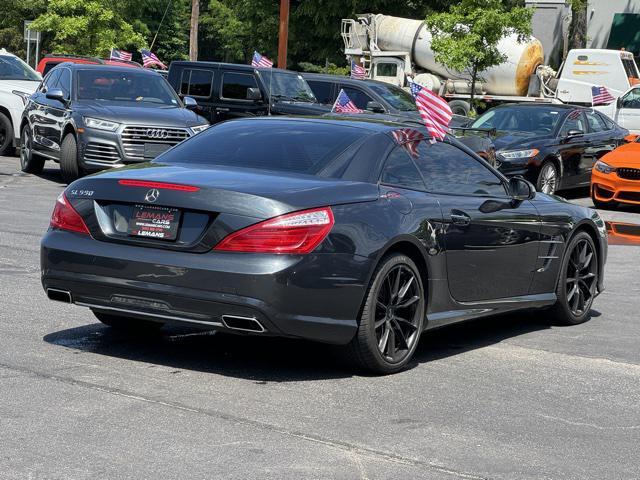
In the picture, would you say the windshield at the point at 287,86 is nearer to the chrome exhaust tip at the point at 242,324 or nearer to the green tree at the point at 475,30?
the green tree at the point at 475,30

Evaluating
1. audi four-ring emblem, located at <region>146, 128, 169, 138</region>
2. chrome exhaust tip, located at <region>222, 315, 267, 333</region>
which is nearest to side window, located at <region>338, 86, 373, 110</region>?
audi four-ring emblem, located at <region>146, 128, 169, 138</region>

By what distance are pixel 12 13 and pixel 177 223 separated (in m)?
62.4

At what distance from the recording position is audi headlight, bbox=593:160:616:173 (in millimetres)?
19312

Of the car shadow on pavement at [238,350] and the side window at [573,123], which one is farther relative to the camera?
the side window at [573,123]

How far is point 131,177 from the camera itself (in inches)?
271

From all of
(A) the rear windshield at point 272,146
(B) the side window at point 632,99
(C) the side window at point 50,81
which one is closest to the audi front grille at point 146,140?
(C) the side window at point 50,81

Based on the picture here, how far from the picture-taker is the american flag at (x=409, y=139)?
759cm

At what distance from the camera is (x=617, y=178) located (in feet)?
62.8

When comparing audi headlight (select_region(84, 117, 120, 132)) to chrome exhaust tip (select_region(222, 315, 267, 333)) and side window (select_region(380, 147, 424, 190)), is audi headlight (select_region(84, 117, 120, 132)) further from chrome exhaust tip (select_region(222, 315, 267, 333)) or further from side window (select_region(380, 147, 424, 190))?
chrome exhaust tip (select_region(222, 315, 267, 333))

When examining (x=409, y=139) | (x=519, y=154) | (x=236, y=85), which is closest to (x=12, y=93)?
(x=236, y=85)

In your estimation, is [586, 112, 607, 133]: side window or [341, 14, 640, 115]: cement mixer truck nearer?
[586, 112, 607, 133]: side window

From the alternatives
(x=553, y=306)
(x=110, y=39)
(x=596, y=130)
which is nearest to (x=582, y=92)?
(x=596, y=130)

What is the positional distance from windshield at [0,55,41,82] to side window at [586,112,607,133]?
1053 cm

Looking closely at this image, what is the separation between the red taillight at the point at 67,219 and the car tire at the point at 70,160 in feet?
36.9
